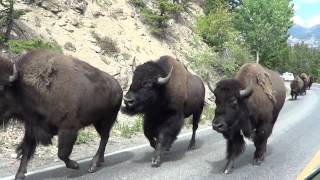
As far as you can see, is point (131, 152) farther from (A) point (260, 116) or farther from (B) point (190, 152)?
(A) point (260, 116)

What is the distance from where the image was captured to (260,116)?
31.2ft

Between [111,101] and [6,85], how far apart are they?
80.2 inches

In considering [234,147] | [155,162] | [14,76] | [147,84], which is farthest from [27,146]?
[234,147]

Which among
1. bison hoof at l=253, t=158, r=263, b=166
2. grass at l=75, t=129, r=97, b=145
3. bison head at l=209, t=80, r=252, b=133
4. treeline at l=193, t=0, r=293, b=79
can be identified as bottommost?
treeline at l=193, t=0, r=293, b=79

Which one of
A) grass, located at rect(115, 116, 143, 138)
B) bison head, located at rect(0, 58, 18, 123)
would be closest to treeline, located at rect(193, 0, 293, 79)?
grass, located at rect(115, 116, 143, 138)

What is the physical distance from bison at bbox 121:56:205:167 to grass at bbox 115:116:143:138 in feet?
9.16

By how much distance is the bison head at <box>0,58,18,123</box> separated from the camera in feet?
A: 25.4

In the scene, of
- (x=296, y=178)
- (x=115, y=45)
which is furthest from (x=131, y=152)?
(x=115, y=45)

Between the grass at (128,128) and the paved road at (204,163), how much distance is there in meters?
1.45

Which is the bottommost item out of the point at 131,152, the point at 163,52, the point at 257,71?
the point at 163,52

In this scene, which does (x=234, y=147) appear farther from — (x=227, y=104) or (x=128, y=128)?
(x=128, y=128)

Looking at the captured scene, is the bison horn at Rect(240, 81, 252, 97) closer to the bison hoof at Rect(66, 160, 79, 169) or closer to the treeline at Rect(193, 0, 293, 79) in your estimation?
the bison hoof at Rect(66, 160, 79, 169)

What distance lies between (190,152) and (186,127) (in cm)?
429

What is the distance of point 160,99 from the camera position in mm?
9750
